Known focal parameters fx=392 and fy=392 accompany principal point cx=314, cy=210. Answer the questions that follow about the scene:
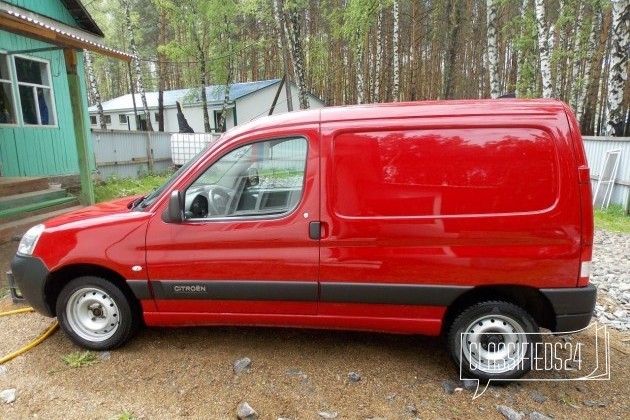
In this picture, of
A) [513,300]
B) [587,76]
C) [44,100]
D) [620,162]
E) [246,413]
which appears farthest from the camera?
[587,76]

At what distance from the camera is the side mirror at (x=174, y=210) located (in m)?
2.86

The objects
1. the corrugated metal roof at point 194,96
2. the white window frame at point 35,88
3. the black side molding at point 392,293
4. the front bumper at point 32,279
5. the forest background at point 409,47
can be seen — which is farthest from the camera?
the corrugated metal roof at point 194,96

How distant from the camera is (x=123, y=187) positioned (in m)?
12.6

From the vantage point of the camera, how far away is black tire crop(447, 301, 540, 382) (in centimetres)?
281

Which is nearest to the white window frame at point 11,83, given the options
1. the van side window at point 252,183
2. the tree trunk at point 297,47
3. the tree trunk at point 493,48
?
the van side window at point 252,183

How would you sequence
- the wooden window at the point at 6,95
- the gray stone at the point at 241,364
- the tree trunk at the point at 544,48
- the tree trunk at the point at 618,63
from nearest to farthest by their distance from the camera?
the gray stone at the point at 241,364, the wooden window at the point at 6,95, the tree trunk at the point at 618,63, the tree trunk at the point at 544,48

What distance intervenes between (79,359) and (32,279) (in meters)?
0.75

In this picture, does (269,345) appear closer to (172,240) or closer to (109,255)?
(172,240)

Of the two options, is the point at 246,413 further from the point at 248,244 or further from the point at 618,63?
the point at 618,63

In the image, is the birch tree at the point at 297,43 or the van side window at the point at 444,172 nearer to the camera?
the van side window at the point at 444,172

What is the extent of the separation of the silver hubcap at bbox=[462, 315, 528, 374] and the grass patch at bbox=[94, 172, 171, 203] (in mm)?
9581

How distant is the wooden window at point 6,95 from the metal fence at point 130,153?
3.98m

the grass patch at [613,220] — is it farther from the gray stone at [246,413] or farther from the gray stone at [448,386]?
the gray stone at [246,413]

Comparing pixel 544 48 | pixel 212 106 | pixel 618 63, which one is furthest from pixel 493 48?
pixel 212 106
